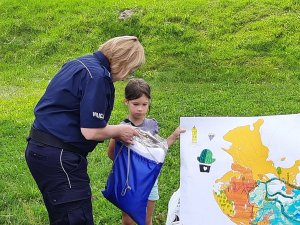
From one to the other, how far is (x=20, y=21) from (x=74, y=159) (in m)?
12.4

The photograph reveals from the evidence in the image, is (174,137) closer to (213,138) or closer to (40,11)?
(213,138)

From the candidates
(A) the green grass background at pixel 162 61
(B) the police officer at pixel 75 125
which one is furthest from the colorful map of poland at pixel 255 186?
(A) the green grass background at pixel 162 61

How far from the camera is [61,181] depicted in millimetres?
3217

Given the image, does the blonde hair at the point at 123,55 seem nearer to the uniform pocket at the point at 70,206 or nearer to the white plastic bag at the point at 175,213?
the uniform pocket at the point at 70,206

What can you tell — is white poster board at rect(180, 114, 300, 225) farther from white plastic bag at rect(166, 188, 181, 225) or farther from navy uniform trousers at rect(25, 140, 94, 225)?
navy uniform trousers at rect(25, 140, 94, 225)

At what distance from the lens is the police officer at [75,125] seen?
121 inches

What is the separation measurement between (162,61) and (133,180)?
8522mm

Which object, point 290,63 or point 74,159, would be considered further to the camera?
point 290,63

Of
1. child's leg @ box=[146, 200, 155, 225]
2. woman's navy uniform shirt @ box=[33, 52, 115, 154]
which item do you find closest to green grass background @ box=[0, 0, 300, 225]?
child's leg @ box=[146, 200, 155, 225]

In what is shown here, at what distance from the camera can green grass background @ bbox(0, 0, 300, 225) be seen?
575cm

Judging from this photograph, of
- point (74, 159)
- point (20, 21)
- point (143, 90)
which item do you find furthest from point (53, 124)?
point (20, 21)

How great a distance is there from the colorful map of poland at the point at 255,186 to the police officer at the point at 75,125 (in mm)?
862

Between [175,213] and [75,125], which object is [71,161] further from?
[175,213]

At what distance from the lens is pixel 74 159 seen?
3236 mm
